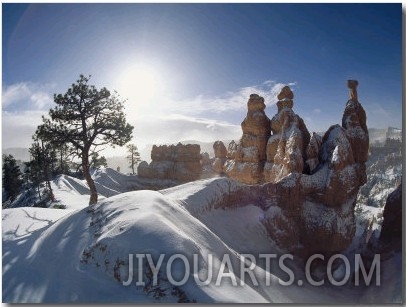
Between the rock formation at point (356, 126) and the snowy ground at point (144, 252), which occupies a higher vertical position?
the rock formation at point (356, 126)

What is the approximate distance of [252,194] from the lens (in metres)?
21.5

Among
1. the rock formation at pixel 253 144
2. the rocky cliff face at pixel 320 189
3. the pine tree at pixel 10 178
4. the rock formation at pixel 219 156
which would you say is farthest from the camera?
the rock formation at pixel 219 156

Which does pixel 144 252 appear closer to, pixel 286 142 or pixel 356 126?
pixel 356 126

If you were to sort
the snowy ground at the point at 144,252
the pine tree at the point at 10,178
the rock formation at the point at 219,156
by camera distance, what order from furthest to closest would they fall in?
the rock formation at the point at 219,156
the pine tree at the point at 10,178
the snowy ground at the point at 144,252

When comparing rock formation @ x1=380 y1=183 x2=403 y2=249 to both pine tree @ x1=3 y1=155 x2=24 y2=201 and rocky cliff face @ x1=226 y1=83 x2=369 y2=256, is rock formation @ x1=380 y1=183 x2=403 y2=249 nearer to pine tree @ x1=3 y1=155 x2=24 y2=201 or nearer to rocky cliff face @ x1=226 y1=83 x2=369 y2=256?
rocky cliff face @ x1=226 y1=83 x2=369 y2=256

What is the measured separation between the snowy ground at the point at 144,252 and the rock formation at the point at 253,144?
894 inches

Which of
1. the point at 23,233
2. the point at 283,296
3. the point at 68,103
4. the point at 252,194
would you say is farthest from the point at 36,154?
the point at 283,296

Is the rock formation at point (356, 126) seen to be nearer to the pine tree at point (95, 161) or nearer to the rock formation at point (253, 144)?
the rock formation at point (253, 144)

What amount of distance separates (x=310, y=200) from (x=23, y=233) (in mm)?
17830

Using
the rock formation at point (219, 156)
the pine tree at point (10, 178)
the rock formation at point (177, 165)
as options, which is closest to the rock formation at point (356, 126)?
the rock formation at point (219, 156)

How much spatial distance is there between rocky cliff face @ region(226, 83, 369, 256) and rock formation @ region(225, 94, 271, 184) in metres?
10.8

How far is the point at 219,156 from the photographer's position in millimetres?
58625

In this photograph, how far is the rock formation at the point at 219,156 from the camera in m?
57.3

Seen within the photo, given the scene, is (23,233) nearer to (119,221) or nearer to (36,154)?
(119,221)
